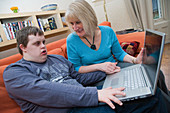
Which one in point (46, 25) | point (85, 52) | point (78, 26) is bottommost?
point (85, 52)

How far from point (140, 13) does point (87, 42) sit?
215 centimetres

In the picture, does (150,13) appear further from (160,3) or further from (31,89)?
(31,89)

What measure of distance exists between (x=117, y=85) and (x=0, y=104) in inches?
26.9

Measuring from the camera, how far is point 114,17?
313 centimetres

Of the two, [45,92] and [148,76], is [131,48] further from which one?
[45,92]

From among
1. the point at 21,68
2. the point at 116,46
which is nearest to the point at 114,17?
the point at 116,46

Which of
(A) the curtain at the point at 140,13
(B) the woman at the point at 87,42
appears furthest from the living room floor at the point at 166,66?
(B) the woman at the point at 87,42

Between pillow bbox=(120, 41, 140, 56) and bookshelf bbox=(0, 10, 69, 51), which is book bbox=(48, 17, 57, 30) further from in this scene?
pillow bbox=(120, 41, 140, 56)

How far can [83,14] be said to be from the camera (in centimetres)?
111

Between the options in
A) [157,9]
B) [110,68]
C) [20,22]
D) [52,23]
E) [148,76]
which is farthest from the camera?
[157,9]

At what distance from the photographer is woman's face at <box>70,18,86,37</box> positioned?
1.12 m

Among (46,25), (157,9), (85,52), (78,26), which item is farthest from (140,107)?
(157,9)

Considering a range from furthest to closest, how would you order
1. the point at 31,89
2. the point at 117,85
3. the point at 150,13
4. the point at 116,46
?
1. the point at 150,13
2. the point at 116,46
3. the point at 117,85
4. the point at 31,89

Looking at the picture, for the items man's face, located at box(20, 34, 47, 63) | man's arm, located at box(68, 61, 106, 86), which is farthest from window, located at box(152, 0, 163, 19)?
man's face, located at box(20, 34, 47, 63)
